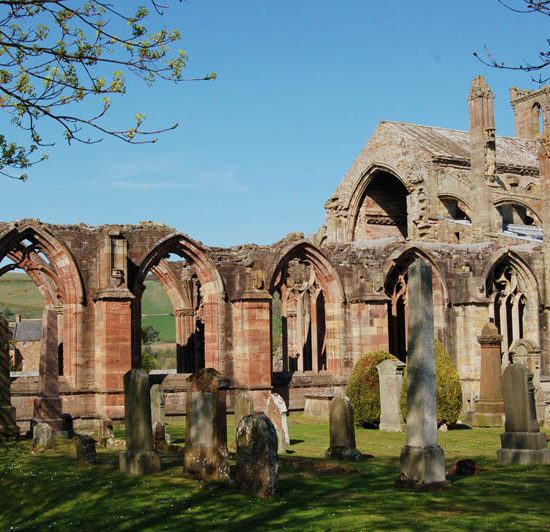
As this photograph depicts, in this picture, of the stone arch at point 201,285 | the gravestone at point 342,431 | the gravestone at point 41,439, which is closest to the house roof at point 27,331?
the stone arch at point 201,285

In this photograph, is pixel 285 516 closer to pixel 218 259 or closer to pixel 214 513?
pixel 214 513

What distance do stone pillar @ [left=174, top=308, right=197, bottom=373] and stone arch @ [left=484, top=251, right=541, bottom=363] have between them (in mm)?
9347

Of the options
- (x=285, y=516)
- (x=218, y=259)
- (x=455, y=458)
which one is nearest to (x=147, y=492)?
(x=285, y=516)

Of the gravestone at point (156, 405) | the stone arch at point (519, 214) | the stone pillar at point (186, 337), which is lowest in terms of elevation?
the gravestone at point (156, 405)

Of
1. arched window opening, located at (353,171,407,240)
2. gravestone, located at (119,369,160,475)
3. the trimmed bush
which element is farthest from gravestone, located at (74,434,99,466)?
arched window opening, located at (353,171,407,240)

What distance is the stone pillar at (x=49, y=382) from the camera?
17.1 meters

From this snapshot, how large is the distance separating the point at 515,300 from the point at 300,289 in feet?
22.2

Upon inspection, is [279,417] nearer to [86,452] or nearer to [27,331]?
[86,452]

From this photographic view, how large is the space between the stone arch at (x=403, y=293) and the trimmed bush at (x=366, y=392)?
4.50m

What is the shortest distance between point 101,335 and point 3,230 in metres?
3.26

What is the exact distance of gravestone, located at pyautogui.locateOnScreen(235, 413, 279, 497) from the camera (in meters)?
10.3

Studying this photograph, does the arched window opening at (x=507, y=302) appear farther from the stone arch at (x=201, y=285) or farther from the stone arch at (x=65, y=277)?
the stone arch at (x=65, y=277)

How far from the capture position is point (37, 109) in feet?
29.8

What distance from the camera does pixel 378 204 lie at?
39125 mm
